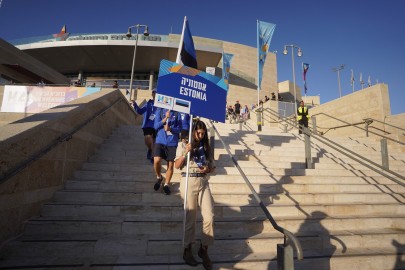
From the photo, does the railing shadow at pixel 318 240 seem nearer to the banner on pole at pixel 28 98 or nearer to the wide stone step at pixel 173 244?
the wide stone step at pixel 173 244

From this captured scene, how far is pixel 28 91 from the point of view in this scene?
13.6 metres

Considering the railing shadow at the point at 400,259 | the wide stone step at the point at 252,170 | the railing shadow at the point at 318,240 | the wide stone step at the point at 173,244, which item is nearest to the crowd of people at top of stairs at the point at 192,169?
the wide stone step at the point at 173,244

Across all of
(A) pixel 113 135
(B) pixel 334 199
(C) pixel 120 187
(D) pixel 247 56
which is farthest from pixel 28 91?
(D) pixel 247 56

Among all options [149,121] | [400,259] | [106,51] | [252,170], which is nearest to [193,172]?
[252,170]

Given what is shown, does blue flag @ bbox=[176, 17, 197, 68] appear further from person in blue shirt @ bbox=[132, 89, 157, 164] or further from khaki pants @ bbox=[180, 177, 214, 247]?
khaki pants @ bbox=[180, 177, 214, 247]

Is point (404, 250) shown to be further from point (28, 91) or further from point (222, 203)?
point (28, 91)

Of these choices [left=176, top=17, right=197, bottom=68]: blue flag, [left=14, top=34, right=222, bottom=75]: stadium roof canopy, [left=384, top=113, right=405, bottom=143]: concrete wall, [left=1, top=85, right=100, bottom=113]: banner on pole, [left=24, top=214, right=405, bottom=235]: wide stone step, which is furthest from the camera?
[left=14, top=34, right=222, bottom=75]: stadium roof canopy

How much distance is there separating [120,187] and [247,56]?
111 feet

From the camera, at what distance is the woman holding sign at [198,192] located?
10.1ft

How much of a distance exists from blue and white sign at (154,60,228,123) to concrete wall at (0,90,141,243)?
6.11 feet

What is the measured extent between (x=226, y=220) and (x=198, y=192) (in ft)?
3.12

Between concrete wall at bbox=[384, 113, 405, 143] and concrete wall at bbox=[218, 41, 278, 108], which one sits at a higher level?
concrete wall at bbox=[218, 41, 278, 108]

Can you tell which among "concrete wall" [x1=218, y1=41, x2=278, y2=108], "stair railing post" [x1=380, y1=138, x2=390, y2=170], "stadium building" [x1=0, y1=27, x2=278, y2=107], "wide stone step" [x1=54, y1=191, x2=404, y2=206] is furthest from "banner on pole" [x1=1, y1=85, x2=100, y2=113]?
"concrete wall" [x1=218, y1=41, x2=278, y2=108]

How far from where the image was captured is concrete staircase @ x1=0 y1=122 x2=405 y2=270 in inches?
123
